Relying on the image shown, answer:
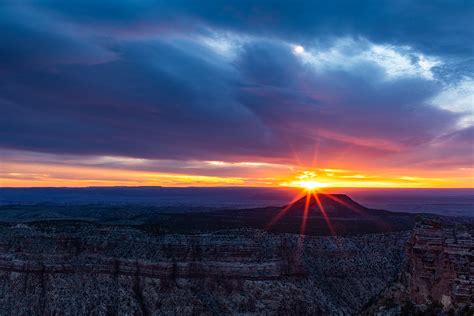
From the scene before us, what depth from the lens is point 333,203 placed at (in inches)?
5108

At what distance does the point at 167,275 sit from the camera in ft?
193

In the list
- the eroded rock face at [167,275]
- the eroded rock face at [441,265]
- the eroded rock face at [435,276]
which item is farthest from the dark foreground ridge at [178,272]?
the eroded rock face at [441,265]

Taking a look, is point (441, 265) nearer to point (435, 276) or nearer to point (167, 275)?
point (435, 276)

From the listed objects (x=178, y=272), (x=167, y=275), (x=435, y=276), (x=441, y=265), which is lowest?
(x=167, y=275)

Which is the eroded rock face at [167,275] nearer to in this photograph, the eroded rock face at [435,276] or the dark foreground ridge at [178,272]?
the dark foreground ridge at [178,272]

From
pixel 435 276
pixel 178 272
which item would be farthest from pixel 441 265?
pixel 178 272

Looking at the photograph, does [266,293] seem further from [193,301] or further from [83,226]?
[83,226]

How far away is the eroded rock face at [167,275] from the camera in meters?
56.0

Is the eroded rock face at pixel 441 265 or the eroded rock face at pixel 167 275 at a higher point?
the eroded rock face at pixel 441 265

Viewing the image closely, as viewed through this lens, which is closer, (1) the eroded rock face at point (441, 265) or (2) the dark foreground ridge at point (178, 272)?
Result: (1) the eroded rock face at point (441, 265)

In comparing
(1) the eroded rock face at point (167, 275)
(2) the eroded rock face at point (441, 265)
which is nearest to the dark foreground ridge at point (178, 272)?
(1) the eroded rock face at point (167, 275)

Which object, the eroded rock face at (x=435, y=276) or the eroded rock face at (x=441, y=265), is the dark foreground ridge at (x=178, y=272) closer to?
the eroded rock face at (x=435, y=276)

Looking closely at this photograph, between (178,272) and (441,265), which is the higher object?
(441,265)

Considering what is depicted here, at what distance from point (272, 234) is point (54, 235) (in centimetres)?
2650
